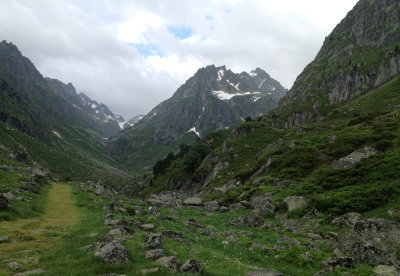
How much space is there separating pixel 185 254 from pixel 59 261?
22.1ft

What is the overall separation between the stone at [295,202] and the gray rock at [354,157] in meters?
9.16

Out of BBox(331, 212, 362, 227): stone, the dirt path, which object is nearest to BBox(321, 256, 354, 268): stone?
BBox(331, 212, 362, 227): stone

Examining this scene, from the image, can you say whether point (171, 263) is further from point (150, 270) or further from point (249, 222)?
point (249, 222)

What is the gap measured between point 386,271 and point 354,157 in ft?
87.0

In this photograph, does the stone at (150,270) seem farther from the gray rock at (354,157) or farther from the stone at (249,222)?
the gray rock at (354,157)

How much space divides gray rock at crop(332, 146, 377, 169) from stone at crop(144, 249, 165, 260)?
3115cm

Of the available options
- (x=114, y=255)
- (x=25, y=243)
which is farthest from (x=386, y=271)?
(x=25, y=243)

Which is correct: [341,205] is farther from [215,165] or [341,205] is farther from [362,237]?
[215,165]

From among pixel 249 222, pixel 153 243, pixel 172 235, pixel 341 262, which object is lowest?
pixel 249 222

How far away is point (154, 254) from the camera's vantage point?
44.0 feet

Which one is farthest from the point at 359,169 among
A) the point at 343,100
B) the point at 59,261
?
the point at 343,100

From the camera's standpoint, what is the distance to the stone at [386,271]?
41.7 ft

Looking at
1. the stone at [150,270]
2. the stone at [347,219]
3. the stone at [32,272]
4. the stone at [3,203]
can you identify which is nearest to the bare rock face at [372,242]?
the stone at [347,219]

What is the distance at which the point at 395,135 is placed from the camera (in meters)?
37.5
